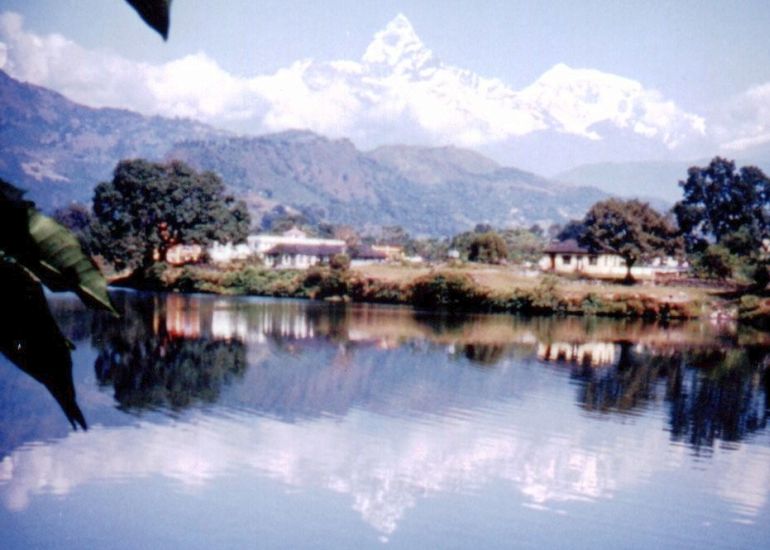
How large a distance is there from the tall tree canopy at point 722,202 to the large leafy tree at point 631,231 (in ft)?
65.8

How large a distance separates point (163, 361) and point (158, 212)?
147ft

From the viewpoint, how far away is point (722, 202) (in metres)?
82.4

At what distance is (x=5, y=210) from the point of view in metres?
0.70

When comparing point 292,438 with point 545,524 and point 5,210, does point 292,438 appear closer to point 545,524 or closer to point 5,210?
point 545,524

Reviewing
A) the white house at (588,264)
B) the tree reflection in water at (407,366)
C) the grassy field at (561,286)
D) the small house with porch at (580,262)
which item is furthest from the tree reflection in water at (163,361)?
the small house with porch at (580,262)

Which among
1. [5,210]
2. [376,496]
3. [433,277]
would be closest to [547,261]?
[433,277]

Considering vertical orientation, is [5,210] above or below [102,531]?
above

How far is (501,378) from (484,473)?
10422mm

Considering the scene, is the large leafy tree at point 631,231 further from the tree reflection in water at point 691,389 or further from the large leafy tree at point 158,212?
the large leafy tree at point 158,212

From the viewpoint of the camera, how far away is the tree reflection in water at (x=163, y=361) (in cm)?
2086

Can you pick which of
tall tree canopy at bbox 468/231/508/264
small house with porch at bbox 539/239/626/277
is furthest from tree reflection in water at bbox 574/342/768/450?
tall tree canopy at bbox 468/231/508/264

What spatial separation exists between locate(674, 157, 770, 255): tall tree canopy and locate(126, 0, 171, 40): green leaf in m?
86.7

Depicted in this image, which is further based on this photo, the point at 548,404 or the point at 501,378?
the point at 501,378

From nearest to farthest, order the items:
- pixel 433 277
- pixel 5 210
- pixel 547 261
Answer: pixel 5 210 → pixel 433 277 → pixel 547 261
